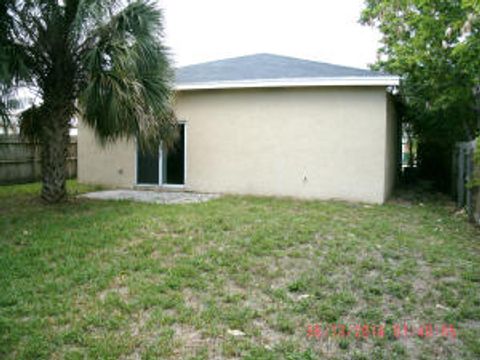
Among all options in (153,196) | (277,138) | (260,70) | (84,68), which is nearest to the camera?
(84,68)

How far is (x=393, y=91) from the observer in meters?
9.91

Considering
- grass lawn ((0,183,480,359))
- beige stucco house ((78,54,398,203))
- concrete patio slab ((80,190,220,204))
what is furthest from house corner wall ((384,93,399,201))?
concrete patio slab ((80,190,220,204))

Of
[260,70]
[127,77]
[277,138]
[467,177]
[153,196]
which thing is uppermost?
[260,70]

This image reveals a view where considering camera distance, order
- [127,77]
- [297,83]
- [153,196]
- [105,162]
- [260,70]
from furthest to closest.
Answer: [105,162]
[260,70]
[153,196]
[297,83]
[127,77]

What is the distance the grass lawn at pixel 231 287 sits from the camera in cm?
275

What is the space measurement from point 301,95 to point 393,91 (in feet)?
8.83

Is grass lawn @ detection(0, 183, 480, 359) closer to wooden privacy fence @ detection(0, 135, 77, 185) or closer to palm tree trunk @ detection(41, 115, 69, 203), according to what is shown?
palm tree trunk @ detection(41, 115, 69, 203)

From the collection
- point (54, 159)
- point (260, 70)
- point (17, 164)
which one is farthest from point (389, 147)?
point (17, 164)

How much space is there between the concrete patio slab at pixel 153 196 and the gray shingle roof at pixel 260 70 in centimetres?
285

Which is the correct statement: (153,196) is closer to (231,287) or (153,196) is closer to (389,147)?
(231,287)

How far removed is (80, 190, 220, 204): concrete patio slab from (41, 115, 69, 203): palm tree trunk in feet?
3.33

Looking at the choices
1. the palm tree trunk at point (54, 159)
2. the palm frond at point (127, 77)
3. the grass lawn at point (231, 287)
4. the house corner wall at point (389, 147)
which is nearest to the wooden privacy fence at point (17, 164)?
the palm tree trunk at point (54, 159)

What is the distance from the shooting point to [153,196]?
8930 millimetres

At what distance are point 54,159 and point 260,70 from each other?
18.6ft
